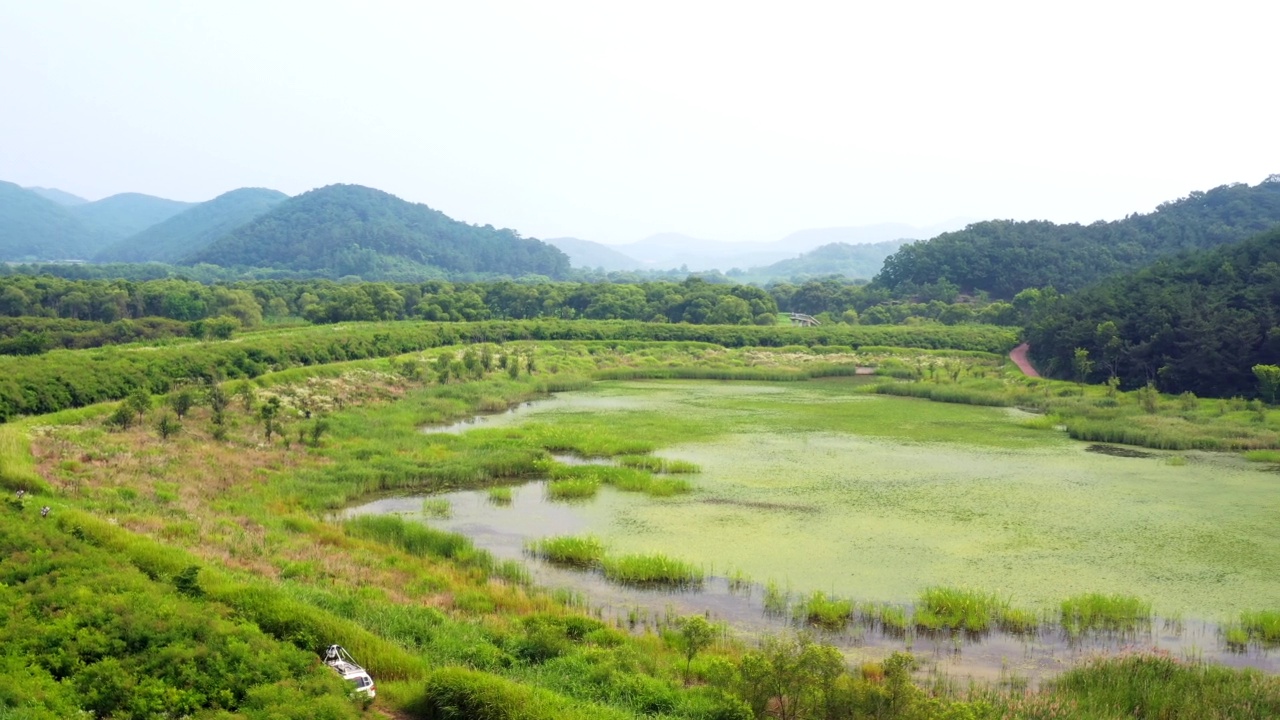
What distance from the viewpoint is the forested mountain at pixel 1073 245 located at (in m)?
112

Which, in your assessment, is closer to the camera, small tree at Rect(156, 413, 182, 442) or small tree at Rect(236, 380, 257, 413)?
small tree at Rect(156, 413, 182, 442)

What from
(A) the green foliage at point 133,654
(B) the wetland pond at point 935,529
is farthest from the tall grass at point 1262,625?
(A) the green foliage at point 133,654

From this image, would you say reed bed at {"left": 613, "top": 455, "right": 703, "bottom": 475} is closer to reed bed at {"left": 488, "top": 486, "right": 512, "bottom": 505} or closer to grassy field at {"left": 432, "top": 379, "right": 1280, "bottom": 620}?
grassy field at {"left": 432, "top": 379, "right": 1280, "bottom": 620}

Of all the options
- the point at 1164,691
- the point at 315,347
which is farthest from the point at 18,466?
the point at 315,347

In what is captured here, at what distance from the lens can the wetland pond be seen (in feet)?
53.7

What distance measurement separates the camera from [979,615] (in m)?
16.2

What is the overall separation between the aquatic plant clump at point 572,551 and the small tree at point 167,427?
1359 centimetres

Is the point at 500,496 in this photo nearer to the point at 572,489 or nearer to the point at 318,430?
the point at 572,489

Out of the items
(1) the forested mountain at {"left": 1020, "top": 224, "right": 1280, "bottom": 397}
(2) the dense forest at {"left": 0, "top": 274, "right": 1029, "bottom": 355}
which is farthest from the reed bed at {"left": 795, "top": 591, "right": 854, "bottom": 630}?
(2) the dense forest at {"left": 0, "top": 274, "right": 1029, "bottom": 355}

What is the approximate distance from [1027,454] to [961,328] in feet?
167

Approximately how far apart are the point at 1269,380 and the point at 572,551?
37.1 m

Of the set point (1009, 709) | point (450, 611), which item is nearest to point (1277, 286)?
point (1009, 709)

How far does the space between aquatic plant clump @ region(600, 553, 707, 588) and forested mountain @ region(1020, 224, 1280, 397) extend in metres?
39.0

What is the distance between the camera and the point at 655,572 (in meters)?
18.6
